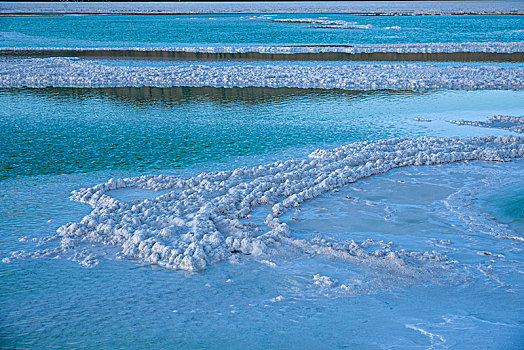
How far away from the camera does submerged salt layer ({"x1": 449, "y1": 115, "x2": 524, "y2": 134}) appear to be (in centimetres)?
1456

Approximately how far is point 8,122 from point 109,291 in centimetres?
1176

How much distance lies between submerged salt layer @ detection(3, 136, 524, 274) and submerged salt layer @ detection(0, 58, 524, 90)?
10498 mm

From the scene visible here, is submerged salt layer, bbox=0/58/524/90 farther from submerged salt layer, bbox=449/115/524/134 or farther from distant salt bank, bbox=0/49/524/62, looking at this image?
submerged salt layer, bbox=449/115/524/134

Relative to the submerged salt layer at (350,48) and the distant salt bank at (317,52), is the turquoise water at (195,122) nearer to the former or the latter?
the distant salt bank at (317,52)

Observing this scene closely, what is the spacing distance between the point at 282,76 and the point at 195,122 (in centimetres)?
911

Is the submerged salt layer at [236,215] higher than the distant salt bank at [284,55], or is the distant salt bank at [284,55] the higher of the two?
the distant salt bank at [284,55]

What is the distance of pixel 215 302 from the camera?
6332 millimetres

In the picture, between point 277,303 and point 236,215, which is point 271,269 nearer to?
point 277,303

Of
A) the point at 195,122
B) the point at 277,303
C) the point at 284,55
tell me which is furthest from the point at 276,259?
the point at 284,55

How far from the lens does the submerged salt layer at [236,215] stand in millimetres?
7297

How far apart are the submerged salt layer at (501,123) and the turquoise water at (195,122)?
0.53 meters

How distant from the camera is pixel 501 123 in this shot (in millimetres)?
15094

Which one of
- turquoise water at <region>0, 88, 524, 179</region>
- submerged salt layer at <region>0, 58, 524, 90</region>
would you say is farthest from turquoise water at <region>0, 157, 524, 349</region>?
submerged salt layer at <region>0, 58, 524, 90</region>

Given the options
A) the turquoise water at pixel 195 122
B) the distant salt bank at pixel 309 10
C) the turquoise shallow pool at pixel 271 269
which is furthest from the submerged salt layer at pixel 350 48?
the distant salt bank at pixel 309 10
